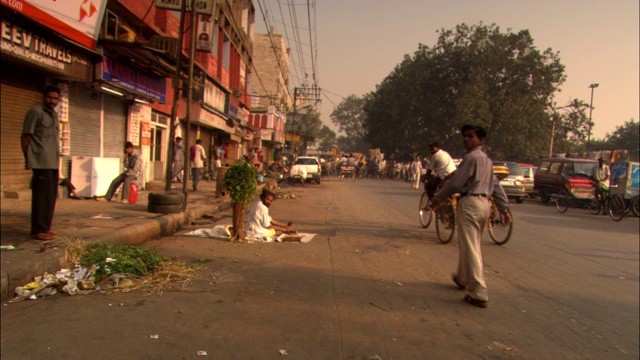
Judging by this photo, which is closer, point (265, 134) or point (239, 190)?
point (239, 190)

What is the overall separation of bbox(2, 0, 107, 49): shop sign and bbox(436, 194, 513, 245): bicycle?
8122mm

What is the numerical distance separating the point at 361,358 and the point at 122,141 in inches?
519

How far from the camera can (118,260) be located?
4988 mm

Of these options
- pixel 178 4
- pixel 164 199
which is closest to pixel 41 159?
pixel 164 199

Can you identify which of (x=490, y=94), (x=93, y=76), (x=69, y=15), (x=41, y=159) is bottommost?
(x=41, y=159)

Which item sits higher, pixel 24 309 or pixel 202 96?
pixel 202 96

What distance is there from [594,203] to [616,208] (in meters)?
1.41

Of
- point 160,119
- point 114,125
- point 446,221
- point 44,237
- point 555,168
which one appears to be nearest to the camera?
point 44,237

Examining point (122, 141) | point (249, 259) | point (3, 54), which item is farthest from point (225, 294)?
point (122, 141)

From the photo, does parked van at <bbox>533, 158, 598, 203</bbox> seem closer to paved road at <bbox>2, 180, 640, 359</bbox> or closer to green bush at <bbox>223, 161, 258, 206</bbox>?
paved road at <bbox>2, 180, 640, 359</bbox>

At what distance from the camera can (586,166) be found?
18359 mm

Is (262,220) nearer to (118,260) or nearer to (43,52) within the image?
(118,260)

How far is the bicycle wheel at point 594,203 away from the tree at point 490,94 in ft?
76.2

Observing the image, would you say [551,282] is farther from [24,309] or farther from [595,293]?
[24,309]
